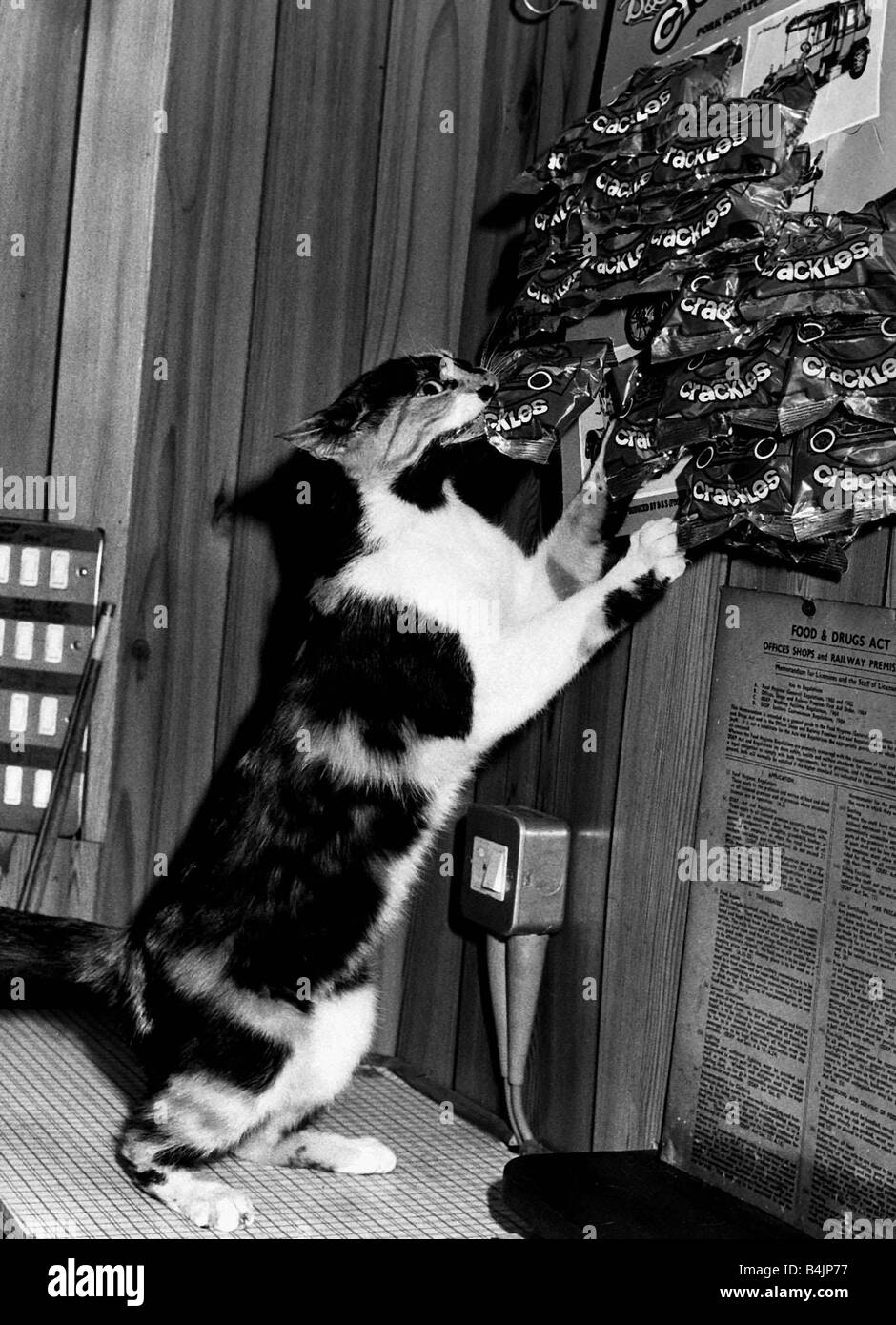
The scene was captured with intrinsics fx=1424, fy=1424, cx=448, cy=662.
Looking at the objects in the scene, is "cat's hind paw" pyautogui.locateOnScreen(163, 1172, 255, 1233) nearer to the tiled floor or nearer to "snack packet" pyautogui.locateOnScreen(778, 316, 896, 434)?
the tiled floor

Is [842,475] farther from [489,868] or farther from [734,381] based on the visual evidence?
[489,868]

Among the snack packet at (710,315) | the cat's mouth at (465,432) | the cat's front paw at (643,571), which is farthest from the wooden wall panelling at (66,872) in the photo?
the snack packet at (710,315)

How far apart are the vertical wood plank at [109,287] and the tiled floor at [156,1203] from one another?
372 millimetres

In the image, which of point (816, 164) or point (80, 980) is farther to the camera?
point (80, 980)

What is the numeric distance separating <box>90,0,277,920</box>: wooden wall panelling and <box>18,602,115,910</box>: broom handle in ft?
0.14

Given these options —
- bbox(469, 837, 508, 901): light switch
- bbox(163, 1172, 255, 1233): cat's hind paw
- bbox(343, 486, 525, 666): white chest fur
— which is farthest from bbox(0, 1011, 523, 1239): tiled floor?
bbox(343, 486, 525, 666): white chest fur

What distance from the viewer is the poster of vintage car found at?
1343mm

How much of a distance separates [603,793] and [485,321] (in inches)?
28.5

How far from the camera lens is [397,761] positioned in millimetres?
1771

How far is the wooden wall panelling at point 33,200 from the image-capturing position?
2109 mm
